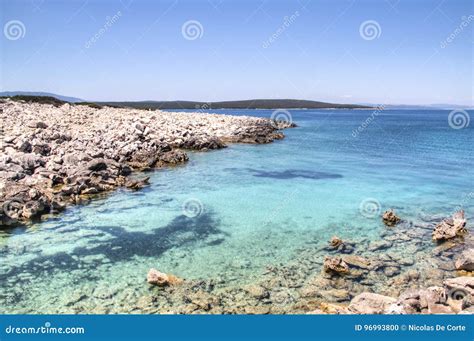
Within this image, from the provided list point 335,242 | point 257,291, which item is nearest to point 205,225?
point 335,242

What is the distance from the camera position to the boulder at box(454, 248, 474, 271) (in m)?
13.3

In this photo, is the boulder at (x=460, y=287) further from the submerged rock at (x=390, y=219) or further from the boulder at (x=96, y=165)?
the boulder at (x=96, y=165)

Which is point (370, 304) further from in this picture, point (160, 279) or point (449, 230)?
point (449, 230)

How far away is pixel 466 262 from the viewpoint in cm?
1340

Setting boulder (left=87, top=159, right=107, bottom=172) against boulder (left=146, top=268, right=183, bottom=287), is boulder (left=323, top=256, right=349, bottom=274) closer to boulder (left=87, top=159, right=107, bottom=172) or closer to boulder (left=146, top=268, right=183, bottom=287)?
boulder (left=146, top=268, right=183, bottom=287)

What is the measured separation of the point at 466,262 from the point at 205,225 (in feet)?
33.8

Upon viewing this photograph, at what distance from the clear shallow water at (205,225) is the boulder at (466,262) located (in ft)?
12.7

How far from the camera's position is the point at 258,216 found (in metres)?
19.5

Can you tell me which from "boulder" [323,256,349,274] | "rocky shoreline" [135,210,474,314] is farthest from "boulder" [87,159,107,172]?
"boulder" [323,256,349,274]

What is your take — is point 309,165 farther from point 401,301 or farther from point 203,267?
point 401,301

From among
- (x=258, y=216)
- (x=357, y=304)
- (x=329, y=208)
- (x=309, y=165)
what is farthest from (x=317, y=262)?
(x=309, y=165)

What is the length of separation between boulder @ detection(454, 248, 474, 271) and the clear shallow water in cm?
386

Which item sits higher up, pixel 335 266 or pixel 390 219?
pixel 390 219

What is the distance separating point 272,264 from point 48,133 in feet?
84.2
